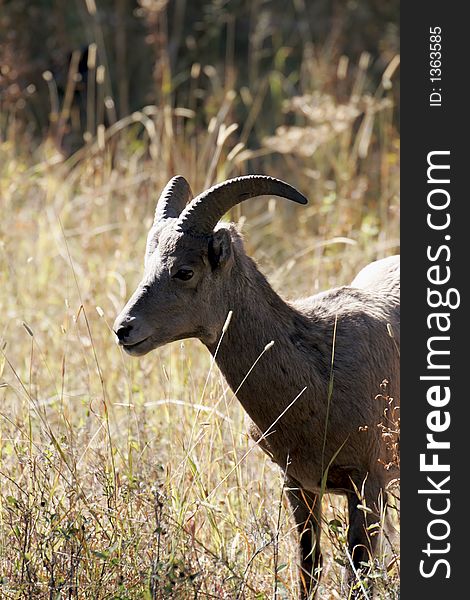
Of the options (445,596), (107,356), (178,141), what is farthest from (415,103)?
(178,141)

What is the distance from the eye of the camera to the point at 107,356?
6.16 metres

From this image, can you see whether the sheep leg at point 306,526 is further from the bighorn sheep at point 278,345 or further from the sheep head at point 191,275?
the sheep head at point 191,275

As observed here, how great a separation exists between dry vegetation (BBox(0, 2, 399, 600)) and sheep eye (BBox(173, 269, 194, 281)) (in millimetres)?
393

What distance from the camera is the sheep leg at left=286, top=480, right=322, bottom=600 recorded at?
463 centimetres

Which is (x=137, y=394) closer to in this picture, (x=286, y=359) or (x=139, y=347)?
(x=286, y=359)

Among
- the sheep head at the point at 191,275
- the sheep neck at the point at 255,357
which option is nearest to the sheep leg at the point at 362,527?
the sheep neck at the point at 255,357

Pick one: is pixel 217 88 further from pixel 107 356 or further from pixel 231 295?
pixel 231 295

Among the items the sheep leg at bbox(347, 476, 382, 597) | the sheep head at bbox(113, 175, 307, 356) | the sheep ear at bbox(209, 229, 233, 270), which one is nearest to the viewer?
the sheep head at bbox(113, 175, 307, 356)

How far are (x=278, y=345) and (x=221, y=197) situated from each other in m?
0.65

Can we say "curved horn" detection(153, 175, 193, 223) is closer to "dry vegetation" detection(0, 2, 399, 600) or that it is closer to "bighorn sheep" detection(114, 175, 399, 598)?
"bighorn sheep" detection(114, 175, 399, 598)

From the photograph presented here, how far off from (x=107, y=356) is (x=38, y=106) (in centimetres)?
628

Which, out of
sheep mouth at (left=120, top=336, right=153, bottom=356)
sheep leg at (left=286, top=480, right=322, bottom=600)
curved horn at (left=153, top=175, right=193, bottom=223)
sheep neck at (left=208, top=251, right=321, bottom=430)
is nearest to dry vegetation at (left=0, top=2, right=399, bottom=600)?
sheep leg at (left=286, top=480, right=322, bottom=600)

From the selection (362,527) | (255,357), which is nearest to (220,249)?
(255,357)

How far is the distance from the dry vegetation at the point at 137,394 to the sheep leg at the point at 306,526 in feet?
0.22
